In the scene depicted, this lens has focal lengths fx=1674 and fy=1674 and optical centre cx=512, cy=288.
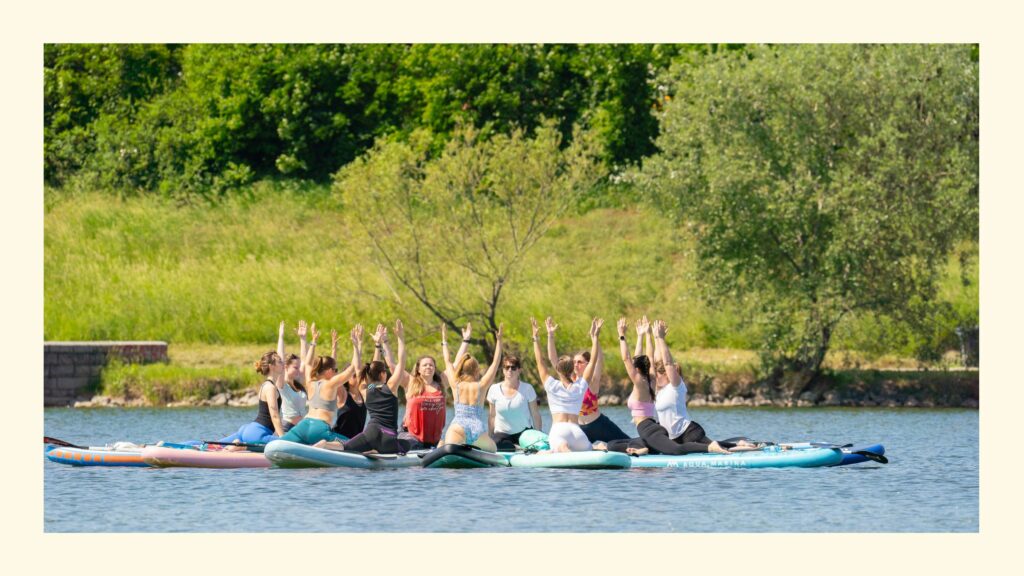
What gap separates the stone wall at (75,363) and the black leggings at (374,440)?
14.3 meters

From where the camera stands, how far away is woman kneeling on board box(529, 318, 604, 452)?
18594 millimetres

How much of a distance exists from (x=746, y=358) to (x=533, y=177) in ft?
19.9

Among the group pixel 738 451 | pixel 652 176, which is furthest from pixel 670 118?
pixel 738 451

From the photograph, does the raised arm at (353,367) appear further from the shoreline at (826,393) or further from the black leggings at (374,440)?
the shoreline at (826,393)

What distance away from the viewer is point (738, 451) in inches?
774

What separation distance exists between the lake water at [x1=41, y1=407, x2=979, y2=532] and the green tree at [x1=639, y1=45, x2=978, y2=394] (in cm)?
983

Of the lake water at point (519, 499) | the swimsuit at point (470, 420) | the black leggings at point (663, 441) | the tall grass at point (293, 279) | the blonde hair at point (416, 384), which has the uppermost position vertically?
the tall grass at point (293, 279)

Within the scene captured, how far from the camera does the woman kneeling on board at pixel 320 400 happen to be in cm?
1879

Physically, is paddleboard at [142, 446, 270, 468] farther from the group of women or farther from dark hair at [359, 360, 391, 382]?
dark hair at [359, 360, 391, 382]

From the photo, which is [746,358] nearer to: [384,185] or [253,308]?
[384,185]

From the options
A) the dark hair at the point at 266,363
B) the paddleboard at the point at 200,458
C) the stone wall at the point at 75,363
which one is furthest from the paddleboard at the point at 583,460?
the stone wall at the point at 75,363

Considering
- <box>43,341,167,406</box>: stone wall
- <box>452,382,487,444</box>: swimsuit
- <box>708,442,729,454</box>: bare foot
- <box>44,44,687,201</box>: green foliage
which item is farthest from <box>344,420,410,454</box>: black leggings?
<box>44,44,687,201</box>: green foliage

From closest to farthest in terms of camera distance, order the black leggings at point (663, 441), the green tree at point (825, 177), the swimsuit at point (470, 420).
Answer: the swimsuit at point (470, 420), the black leggings at point (663, 441), the green tree at point (825, 177)

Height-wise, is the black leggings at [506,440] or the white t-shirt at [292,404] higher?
the white t-shirt at [292,404]
